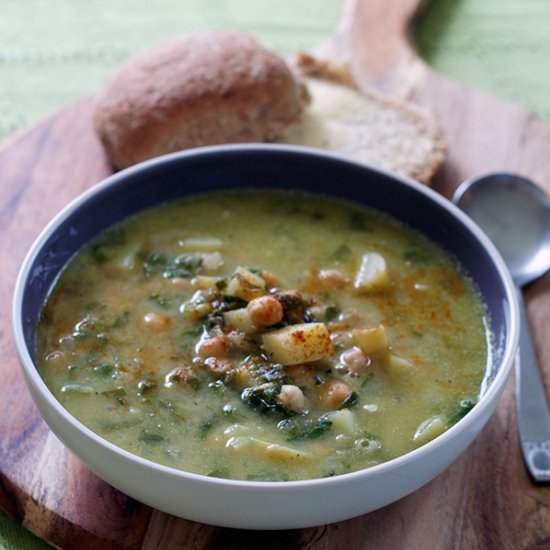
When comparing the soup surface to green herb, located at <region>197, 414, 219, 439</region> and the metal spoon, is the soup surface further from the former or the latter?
the metal spoon

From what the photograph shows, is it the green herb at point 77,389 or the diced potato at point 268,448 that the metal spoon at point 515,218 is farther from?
the green herb at point 77,389

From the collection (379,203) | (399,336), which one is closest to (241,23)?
(379,203)

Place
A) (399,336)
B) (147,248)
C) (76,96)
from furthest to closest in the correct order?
(76,96), (147,248), (399,336)

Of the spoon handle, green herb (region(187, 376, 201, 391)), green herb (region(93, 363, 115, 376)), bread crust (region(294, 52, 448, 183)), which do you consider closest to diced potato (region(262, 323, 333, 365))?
green herb (region(187, 376, 201, 391))

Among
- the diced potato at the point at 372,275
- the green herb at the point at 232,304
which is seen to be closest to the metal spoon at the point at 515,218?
the diced potato at the point at 372,275

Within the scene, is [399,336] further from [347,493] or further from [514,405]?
[347,493]

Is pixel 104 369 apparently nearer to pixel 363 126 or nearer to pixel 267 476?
pixel 267 476

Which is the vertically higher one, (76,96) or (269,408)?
(269,408)

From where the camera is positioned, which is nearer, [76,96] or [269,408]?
[269,408]
